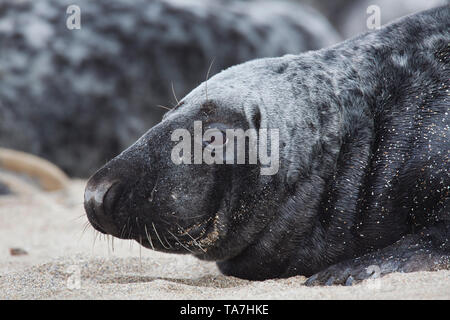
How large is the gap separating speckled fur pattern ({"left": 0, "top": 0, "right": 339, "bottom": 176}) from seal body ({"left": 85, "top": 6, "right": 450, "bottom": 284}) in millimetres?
4932

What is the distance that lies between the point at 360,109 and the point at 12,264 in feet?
7.80

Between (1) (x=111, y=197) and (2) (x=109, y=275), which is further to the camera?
(2) (x=109, y=275)

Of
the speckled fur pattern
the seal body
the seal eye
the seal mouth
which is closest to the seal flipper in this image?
the seal body

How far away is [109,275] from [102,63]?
5.18 m

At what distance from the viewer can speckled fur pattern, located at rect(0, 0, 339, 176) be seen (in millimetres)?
8344

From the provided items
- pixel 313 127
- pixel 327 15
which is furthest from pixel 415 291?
pixel 327 15

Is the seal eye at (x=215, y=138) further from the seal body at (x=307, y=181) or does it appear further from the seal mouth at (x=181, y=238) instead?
the seal mouth at (x=181, y=238)

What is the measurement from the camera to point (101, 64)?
8.59m

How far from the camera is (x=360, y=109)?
12.0 ft
